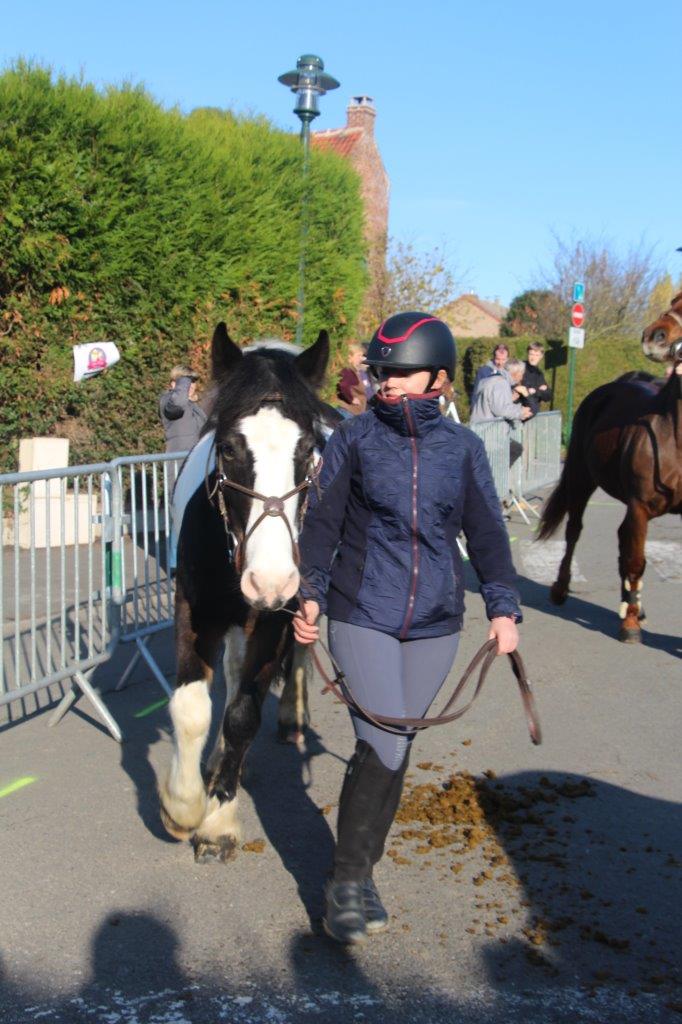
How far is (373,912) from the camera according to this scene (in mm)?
3840

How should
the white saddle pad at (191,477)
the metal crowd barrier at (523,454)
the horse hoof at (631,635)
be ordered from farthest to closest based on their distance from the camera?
the metal crowd barrier at (523,454)
the horse hoof at (631,635)
the white saddle pad at (191,477)

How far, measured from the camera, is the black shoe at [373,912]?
383 centimetres

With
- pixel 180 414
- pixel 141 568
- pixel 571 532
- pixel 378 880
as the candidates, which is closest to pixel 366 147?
pixel 180 414

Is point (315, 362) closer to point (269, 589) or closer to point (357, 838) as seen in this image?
point (269, 589)

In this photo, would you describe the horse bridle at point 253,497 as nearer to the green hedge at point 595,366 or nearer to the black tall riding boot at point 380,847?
the black tall riding boot at point 380,847

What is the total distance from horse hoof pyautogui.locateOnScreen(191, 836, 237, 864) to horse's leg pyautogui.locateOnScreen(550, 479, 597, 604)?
5.67 metres

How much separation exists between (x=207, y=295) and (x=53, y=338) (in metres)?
2.21

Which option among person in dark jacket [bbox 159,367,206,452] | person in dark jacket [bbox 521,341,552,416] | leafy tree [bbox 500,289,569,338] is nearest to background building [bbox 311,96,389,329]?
leafy tree [bbox 500,289,569,338]

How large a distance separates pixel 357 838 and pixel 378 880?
68cm

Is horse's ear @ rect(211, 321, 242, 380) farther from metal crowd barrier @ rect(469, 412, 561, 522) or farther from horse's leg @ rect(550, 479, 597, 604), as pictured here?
metal crowd barrier @ rect(469, 412, 561, 522)

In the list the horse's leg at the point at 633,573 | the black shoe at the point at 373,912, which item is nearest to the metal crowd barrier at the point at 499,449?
the horse's leg at the point at 633,573

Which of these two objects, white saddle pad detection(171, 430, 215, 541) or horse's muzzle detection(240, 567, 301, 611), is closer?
horse's muzzle detection(240, 567, 301, 611)

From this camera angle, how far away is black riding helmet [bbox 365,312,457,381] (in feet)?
12.3

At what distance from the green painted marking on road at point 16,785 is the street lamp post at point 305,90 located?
989 centimetres
